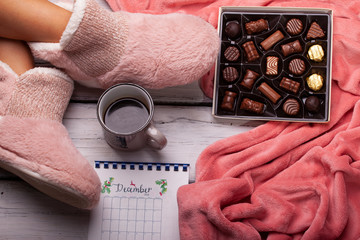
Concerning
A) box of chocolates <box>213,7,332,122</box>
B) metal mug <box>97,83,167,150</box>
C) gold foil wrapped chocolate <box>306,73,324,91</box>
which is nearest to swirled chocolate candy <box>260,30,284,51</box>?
box of chocolates <box>213,7,332,122</box>

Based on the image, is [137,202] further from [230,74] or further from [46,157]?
[230,74]

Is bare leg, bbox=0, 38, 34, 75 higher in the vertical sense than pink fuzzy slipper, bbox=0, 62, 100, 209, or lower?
higher

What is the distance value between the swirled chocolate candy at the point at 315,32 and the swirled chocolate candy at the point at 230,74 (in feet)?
0.59

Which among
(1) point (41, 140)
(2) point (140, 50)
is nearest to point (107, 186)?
(1) point (41, 140)

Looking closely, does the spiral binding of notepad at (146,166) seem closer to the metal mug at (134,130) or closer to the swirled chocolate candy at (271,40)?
the metal mug at (134,130)

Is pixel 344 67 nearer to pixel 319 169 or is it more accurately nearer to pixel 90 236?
pixel 319 169

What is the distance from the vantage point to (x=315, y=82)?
812mm

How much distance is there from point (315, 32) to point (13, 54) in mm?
623

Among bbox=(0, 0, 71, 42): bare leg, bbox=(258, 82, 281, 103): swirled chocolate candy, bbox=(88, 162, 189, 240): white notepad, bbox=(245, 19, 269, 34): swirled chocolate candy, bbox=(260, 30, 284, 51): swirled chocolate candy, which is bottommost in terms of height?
bbox=(88, 162, 189, 240): white notepad

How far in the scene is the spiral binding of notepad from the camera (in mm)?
806

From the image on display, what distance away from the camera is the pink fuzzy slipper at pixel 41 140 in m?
0.66

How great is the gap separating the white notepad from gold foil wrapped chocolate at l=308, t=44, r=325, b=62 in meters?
0.36

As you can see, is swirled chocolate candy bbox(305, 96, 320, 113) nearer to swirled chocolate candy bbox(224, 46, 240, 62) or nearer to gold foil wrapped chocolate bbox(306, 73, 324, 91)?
gold foil wrapped chocolate bbox(306, 73, 324, 91)

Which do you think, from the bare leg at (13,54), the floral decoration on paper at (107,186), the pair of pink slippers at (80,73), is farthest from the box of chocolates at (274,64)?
the bare leg at (13,54)
